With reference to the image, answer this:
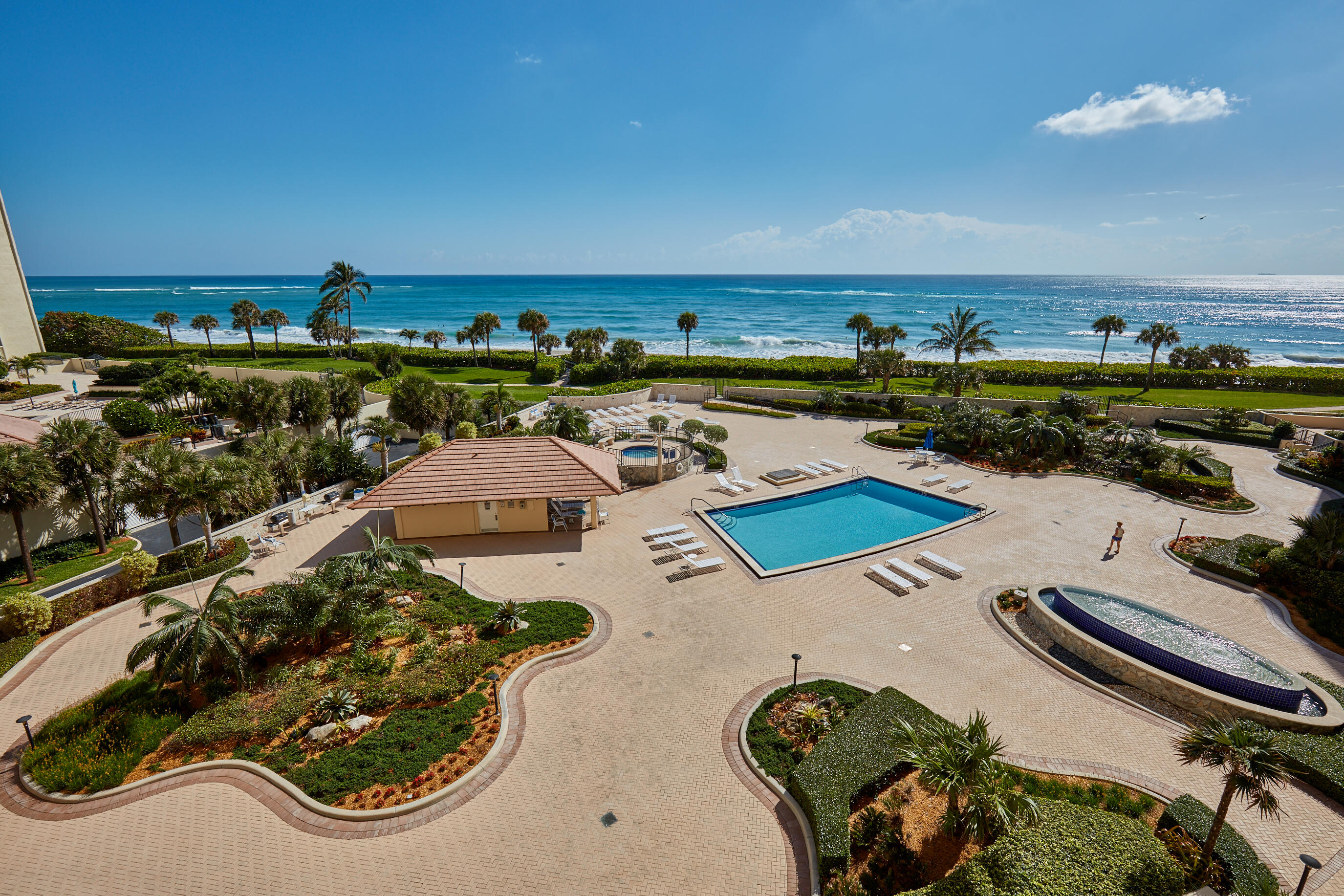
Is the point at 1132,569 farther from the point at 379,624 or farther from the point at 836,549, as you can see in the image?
the point at 379,624

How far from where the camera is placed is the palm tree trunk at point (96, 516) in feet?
63.6

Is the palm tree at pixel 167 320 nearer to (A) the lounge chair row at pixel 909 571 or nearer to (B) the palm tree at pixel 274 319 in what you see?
(B) the palm tree at pixel 274 319

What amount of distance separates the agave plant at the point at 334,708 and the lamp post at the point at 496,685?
2.86 meters

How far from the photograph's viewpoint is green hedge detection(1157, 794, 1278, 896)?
8.50m

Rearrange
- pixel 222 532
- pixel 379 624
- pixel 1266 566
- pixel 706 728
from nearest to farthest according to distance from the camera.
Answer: pixel 706 728 < pixel 379 624 < pixel 1266 566 < pixel 222 532

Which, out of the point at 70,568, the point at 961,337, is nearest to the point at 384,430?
the point at 70,568

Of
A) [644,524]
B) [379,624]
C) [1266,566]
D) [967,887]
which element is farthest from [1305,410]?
[379,624]

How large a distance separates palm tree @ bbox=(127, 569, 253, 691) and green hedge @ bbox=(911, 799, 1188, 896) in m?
14.6

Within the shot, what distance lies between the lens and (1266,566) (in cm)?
1766

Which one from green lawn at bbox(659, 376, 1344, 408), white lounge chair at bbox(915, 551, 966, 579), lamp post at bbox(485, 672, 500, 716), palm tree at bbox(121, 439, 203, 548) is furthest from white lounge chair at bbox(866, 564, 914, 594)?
green lawn at bbox(659, 376, 1344, 408)

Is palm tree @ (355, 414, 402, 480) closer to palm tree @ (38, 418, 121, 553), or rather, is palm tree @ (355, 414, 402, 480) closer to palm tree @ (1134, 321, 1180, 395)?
palm tree @ (38, 418, 121, 553)

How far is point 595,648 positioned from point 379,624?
579 cm

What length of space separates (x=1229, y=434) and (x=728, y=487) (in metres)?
31.7

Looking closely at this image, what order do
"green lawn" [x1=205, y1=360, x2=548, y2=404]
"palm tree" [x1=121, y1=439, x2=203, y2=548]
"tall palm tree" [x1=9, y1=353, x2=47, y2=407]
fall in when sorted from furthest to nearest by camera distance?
"green lawn" [x1=205, y1=360, x2=548, y2=404], "tall palm tree" [x1=9, y1=353, x2=47, y2=407], "palm tree" [x1=121, y1=439, x2=203, y2=548]
